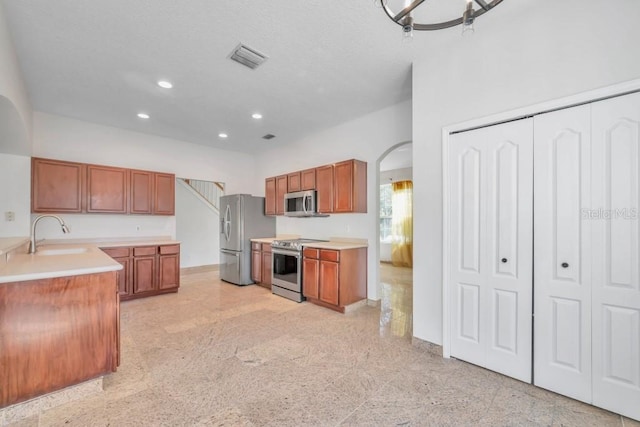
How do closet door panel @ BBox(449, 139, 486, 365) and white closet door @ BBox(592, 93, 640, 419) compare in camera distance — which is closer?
white closet door @ BBox(592, 93, 640, 419)

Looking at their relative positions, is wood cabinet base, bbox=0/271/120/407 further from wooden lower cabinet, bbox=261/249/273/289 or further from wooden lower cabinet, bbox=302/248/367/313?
wooden lower cabinet, bbox=261/249/273/289

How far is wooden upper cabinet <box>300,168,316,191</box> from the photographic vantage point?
4.75 meters

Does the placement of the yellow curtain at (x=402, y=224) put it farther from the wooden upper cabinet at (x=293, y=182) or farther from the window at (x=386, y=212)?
the wooden upper cabinet at (x=293, y=182)

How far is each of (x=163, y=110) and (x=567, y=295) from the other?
200 inches

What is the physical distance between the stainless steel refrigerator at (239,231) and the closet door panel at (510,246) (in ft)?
13.8

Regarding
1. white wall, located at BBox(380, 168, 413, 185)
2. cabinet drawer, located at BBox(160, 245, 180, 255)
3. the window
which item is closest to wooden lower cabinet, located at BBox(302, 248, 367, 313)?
cabinet drawer, located at BBox(160, 245, 180, 255)

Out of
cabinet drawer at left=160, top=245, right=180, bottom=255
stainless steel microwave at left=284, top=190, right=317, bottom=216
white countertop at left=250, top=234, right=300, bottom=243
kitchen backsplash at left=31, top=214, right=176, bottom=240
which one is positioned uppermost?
stainless steel microwave at left=284, top=190, right=317, bottom=216

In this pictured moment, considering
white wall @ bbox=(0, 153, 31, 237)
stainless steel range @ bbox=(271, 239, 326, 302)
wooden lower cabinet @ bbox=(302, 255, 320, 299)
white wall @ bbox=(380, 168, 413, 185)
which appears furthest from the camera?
white wall @ bbox=(380, 168, 413, 185)

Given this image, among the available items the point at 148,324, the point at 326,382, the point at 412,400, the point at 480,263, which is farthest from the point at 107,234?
the point at 480,263

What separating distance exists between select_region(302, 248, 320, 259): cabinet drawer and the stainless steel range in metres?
0.10

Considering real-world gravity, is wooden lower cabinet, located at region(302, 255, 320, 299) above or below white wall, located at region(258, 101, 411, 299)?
below

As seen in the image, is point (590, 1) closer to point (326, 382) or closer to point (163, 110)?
point (326, 382)

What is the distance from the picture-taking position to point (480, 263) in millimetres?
2414

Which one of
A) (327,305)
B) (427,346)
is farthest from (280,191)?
(427,346)
